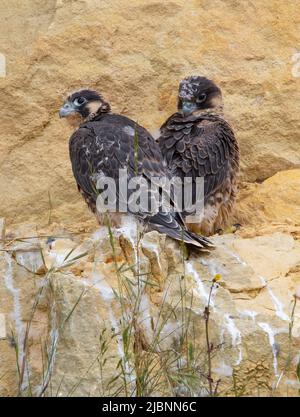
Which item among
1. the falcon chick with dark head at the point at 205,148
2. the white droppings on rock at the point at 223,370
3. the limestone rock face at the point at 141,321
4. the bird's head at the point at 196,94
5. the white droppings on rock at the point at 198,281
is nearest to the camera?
the limestone rock face at the point at 141,321

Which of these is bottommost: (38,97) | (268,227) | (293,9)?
(268,227)

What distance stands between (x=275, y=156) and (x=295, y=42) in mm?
893

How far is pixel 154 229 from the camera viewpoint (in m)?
6.95

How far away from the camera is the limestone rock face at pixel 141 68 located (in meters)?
8.19

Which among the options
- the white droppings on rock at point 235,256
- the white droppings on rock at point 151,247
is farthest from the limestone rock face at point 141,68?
the white droppings on rock at point 151,247

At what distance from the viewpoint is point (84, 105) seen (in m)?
7.95

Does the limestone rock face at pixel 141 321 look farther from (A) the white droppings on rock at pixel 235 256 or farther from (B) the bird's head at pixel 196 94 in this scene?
(B) the bird's head at pixel 196 94

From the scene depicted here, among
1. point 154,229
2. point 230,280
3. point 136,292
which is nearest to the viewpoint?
point 136,292

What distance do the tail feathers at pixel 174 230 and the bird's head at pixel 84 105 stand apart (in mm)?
1269

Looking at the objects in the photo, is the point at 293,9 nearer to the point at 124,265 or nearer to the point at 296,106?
the point at 296,106

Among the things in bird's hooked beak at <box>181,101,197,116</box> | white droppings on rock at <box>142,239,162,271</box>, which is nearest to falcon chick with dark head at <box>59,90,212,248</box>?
bird's hooked beak at <box>181,101,197,116</box>

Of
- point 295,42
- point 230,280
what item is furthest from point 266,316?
point 295,42

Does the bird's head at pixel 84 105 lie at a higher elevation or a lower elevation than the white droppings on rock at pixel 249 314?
higher

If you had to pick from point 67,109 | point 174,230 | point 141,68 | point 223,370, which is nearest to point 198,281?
point 174,230
